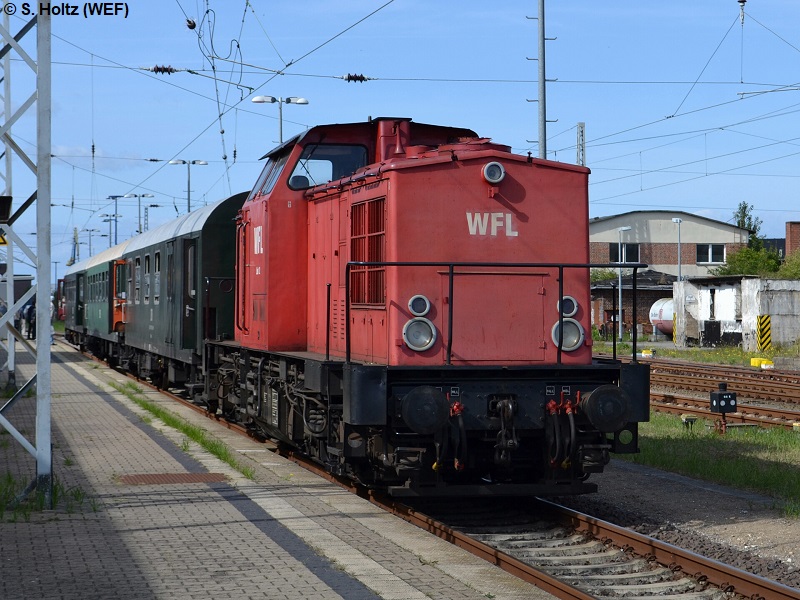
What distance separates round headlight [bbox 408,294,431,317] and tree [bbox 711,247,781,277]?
56.6 metres

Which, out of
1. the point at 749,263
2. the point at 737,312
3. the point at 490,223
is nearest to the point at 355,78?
the point at 490,223

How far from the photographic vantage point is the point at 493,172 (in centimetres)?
891

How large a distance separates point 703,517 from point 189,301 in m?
9.78

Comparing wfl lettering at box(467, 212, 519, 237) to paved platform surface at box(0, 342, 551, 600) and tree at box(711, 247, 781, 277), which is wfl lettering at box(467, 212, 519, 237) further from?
tree at box(711, 247, 781, 277)

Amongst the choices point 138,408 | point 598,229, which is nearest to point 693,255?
A: point 598,229

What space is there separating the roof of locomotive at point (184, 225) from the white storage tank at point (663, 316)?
29.9m

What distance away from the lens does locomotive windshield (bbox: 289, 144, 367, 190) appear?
1056 centimetres

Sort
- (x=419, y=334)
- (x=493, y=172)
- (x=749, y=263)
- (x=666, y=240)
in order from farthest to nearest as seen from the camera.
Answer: (x=666, y=240) → (x=749, y=263) → (x=493, y=172) → (x=419, y=334)

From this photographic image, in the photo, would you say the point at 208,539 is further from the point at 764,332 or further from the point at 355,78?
the point at 764,332

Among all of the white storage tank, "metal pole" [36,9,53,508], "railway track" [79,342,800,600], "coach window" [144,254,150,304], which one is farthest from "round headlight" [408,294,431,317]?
the white storage tank

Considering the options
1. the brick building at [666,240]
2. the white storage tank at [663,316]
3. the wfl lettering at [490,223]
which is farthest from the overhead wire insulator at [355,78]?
the brick building at [666,240]

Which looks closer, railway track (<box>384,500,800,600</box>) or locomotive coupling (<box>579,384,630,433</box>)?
railway track (<box>384,500,800,600</box>)

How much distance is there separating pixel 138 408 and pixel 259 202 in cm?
779

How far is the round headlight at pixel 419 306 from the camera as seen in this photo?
8.74 metres
